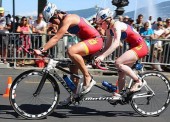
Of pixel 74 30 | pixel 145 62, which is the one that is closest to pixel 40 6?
pixel 145 62

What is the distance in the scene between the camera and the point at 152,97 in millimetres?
7215

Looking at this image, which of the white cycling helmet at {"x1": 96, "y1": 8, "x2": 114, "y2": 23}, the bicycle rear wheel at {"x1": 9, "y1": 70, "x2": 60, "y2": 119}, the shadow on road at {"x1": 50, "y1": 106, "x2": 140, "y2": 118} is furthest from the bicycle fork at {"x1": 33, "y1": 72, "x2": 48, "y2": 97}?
the white cycling helmet at {"x1": 96, "y1": 8, "x2": 114, "y2": 23}

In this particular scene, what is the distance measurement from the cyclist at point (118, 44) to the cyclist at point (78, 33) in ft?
0.73

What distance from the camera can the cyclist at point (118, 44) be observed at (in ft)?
21.5

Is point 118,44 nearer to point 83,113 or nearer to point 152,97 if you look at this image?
point 152,97

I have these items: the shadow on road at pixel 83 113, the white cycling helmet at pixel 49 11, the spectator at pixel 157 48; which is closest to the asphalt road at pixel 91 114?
the shadow on road at pixel 83 113

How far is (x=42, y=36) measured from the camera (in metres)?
13.8

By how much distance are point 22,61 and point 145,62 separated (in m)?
4.14

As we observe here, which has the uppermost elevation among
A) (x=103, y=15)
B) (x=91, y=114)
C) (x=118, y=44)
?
(x=103, y=15)

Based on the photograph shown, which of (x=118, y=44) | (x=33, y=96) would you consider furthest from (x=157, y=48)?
(x=33, y=96)

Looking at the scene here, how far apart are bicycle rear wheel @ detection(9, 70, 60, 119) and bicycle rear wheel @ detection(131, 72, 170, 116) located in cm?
139

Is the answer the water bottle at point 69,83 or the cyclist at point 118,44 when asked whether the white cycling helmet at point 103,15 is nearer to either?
the cyclist at point 118,44

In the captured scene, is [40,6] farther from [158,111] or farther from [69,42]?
[158,111]

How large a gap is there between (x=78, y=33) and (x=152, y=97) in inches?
67.7
